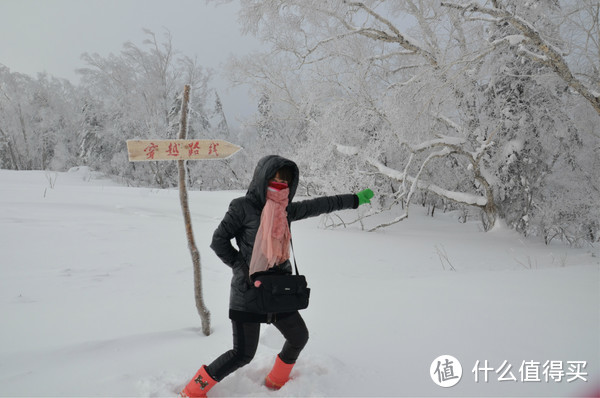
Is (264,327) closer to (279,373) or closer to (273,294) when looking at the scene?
(279,373)

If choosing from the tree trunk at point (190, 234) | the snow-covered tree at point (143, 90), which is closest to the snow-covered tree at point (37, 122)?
the snow-covered tree at point (143, 90)

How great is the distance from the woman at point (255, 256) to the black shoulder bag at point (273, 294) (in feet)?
0.16

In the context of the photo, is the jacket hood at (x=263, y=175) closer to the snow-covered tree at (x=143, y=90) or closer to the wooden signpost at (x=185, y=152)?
the wooden signpost at (x=185, y=152)

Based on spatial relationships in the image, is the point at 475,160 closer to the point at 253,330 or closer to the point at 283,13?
the point at 283,13

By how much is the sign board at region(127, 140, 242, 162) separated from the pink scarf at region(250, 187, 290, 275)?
852 millimetres

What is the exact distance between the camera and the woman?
205 cm

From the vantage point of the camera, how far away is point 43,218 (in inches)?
227

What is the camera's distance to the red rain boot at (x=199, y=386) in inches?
79.0

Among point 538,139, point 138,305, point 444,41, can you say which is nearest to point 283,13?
point 444,41

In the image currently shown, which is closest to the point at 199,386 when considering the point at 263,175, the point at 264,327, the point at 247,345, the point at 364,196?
the point at 247,345

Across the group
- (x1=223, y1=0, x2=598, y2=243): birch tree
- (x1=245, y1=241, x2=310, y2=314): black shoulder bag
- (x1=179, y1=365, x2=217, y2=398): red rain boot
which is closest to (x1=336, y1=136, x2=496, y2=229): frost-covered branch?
(x1=223, y1=0, x2=598, y2=243): birch tree

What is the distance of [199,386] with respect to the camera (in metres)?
2.01

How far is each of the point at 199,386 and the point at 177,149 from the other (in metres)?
1.73

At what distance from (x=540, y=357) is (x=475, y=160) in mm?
8520
